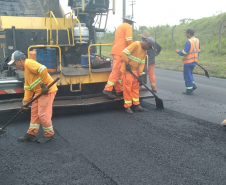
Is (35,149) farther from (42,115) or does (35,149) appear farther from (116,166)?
(116,166)

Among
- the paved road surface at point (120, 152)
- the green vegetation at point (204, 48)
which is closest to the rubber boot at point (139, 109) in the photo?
the paved road surface at point (120, 152)

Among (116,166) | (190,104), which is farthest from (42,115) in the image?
(190,104)

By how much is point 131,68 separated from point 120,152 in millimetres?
2389

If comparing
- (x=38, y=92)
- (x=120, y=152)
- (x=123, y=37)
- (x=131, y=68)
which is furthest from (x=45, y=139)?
(x=123, y=37)

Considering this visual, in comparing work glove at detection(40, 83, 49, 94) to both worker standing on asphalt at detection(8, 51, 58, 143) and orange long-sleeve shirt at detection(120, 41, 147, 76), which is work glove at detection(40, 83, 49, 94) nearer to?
worker standing on asphalt at detection(8, 51, 58, 143)

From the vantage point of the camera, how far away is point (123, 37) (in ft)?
18.8

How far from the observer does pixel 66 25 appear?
23.2ft

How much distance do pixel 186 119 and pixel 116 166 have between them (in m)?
2.29

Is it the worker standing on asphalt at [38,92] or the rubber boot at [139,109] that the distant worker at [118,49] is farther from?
the worker standing on asphalt at [38,92]

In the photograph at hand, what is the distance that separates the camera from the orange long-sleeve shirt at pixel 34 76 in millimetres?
3893

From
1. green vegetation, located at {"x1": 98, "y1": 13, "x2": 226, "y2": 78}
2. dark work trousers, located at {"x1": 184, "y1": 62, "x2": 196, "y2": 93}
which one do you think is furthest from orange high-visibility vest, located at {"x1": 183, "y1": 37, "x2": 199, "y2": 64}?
green vegetation, located at {"x1": 98, "y1": 13, "x2": 226, "y2": 78}

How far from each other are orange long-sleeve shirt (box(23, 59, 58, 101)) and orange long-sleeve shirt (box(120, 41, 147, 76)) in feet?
5.92

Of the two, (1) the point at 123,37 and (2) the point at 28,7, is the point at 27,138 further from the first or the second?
(2) the point at 28,7

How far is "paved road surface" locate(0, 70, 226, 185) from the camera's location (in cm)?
292
